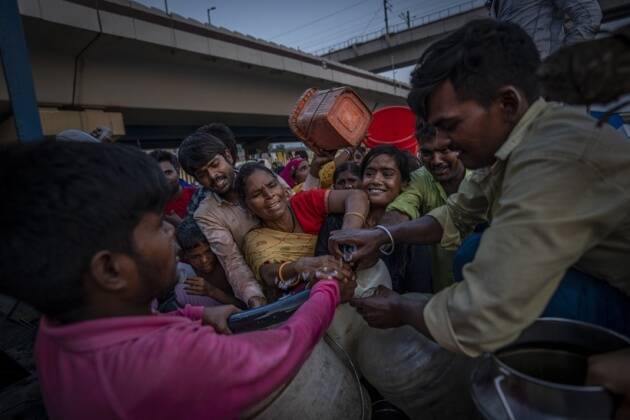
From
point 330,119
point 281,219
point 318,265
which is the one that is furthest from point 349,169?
point 318,265

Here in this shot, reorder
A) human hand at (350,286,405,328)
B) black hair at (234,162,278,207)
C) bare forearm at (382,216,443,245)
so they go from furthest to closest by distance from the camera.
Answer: black hair at (234,162,278,207)
bare forearm at (382,216,443,245)
human hand at (350,286,405,328)

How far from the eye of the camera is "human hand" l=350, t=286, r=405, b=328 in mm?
1195

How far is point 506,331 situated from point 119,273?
0.97m

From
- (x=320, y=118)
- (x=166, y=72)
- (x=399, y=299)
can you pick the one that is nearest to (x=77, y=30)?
(x=166, y=72)

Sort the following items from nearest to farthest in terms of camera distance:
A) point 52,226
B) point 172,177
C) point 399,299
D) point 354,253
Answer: point 52,226, point 399,299, point 354,253, point 172,177

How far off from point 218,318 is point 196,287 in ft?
3.17

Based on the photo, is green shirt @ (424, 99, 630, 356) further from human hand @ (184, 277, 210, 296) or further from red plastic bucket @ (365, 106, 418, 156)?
red plastic bucket @ (365, 106, 418, 156)

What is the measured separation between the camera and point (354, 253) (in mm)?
1564

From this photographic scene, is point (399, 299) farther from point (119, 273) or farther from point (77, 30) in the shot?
point (77, 30)

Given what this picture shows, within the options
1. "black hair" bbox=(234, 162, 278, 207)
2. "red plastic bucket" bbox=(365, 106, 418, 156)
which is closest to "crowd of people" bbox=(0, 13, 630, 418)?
"black hair" bbox=(234, 162, 278, 207)

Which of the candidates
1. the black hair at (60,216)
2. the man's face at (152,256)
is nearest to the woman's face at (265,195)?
the man's face at (152,256)

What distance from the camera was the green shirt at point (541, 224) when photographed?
32.7 inches

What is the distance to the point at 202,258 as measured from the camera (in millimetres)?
2395

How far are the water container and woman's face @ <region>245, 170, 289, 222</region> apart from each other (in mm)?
704
